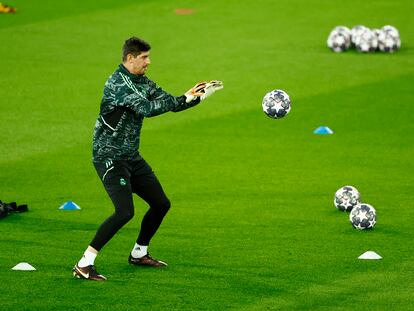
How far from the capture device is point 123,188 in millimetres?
14359

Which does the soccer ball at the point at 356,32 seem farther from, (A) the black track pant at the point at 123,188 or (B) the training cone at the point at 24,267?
(B) the training cone at the point at 24,267

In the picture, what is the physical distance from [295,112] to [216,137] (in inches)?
117

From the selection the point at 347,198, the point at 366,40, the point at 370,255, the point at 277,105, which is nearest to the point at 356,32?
the point at 366,40

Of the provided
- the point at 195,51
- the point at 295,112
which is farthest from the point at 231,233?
the point at 195,51

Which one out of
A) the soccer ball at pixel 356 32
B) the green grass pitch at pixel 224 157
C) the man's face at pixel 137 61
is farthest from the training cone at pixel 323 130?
the man's face at pixel 137 61

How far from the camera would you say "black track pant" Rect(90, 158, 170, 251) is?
47.0ft

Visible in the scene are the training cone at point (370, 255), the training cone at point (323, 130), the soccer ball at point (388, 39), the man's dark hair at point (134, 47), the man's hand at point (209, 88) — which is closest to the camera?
the man's dark hair at point (134, 47)

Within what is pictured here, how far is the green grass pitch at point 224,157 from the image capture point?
46.8ft

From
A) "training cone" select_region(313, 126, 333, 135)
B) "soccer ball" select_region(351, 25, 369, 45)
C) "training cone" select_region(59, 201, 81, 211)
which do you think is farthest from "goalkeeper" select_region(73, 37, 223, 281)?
"soccer ball" select_region(351, 25, 369, 45)

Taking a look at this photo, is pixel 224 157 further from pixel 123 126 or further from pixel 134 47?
pixel 134 47

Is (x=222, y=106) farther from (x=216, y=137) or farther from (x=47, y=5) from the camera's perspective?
(x=47, y=5)

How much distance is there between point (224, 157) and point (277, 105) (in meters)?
5.63

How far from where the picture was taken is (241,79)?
3019cm

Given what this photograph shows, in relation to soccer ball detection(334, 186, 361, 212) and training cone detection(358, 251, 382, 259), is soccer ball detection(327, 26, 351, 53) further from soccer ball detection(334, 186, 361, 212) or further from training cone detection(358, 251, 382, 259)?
training cone detection(358, 251, 382, 259)
